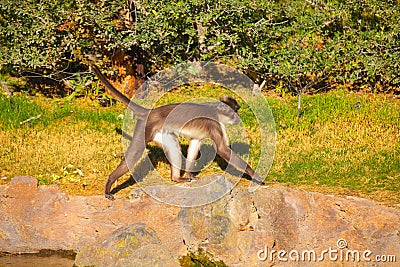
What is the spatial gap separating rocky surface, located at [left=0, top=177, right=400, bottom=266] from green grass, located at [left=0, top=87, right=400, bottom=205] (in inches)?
38.3

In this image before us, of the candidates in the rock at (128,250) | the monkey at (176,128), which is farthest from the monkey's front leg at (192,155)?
the rock at (128,250)

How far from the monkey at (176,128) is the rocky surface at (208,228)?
543 mm

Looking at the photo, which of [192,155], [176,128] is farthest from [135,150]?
[192,155]

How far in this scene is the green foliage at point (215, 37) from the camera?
13.0 m

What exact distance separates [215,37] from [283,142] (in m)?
2.88

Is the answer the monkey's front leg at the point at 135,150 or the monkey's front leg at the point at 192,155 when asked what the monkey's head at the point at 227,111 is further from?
the monkey's front leg at the point at 135,150

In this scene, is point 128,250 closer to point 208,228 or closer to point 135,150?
point 208,228

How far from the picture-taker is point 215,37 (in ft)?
44.5

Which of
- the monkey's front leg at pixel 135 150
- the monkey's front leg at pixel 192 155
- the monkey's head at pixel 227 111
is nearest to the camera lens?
the monkey's front leg at pixel 135 150

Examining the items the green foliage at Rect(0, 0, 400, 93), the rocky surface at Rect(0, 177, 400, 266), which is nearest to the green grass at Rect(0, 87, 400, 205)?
the green foliage at Rect(0, 0, 400, 93)

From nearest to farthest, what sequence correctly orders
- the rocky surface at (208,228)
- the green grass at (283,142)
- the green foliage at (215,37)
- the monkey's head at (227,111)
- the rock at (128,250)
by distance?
the rock at (128,250)
the rocky surface at (208,228)
the monkey's head at (227,111)
the green grass at (283,142)
the green foliage at (215,37)

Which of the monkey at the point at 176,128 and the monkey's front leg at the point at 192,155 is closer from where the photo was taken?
the monkey at the point at 176,128

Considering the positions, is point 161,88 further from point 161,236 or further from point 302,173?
point 161,236

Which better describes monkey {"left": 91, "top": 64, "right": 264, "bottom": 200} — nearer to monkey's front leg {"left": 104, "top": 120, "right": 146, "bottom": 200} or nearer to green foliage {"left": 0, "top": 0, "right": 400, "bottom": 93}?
monkey's front leg {"left": 104, "top": 120, "right": 146, "bottom": 200}
